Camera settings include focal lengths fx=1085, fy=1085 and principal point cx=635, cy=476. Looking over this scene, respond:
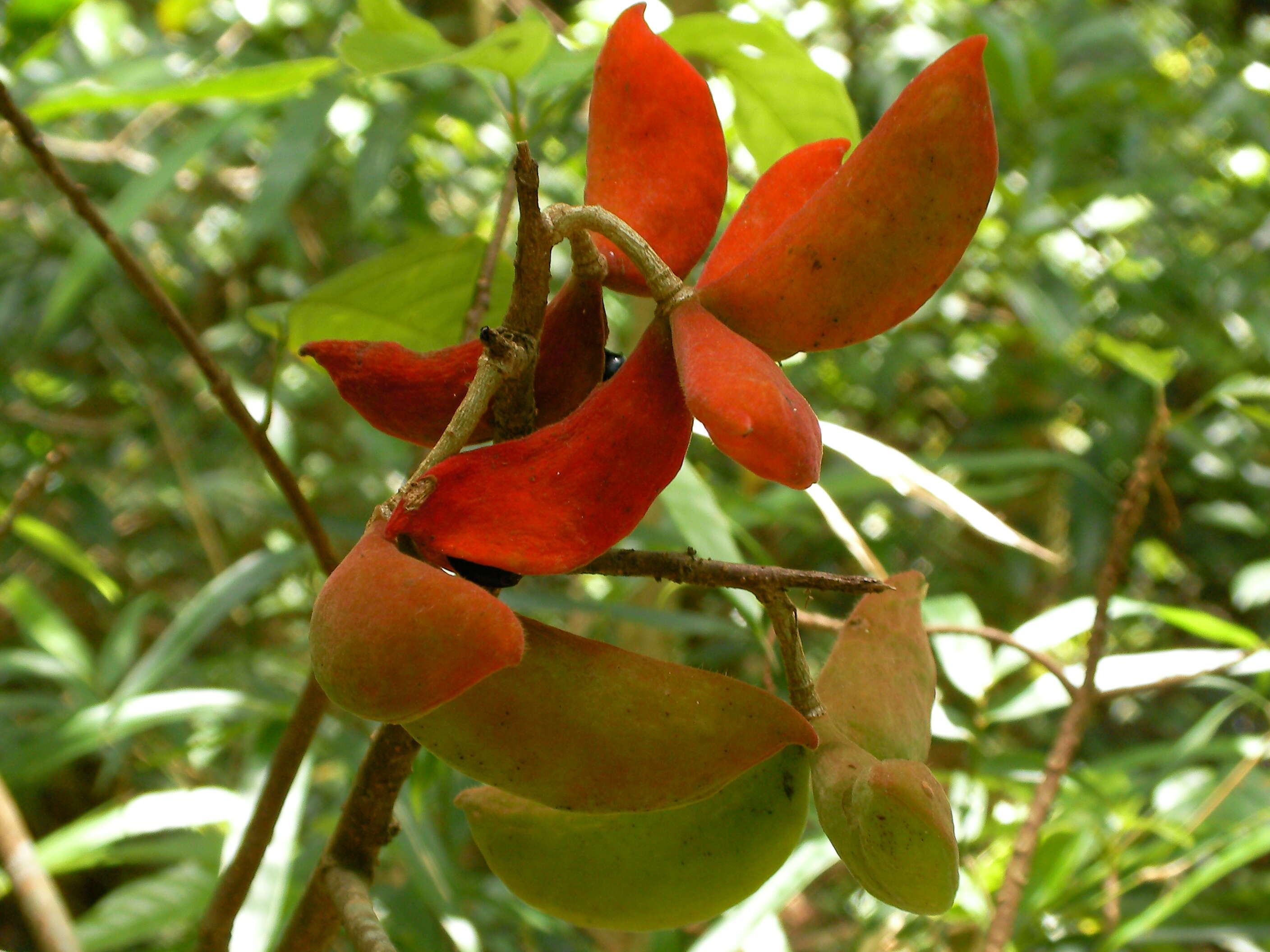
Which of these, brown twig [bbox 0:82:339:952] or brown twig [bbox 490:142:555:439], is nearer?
brown twig [bbox 490:142:555:439]

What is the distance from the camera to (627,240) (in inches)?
10.7

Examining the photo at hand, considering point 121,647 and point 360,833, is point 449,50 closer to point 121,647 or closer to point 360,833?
point 360,833

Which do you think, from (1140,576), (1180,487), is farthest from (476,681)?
(1140,576)

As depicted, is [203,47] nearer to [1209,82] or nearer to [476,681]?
[1209,82]

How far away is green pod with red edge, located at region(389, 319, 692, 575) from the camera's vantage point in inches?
9.7

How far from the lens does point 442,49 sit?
0.52 metres

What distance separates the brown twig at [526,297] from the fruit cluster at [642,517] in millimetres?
12

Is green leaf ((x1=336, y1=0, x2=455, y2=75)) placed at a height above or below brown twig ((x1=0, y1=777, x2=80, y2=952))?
above

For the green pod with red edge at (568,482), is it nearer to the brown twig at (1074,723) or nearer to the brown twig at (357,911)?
the brown twig at (357,911)

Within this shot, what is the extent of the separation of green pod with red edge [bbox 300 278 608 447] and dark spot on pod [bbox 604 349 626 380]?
1 centimetres

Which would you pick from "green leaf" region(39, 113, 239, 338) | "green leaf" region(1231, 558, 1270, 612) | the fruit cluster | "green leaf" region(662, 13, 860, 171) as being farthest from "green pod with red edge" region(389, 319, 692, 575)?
"green leaf" region(1231, 558, 1270, 612)

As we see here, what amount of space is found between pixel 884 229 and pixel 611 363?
111mm

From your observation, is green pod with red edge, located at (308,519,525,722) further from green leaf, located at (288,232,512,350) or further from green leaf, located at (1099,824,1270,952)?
green leaf, located at (1099,824,1270,952)

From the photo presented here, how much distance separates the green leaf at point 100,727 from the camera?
32.7 inches
